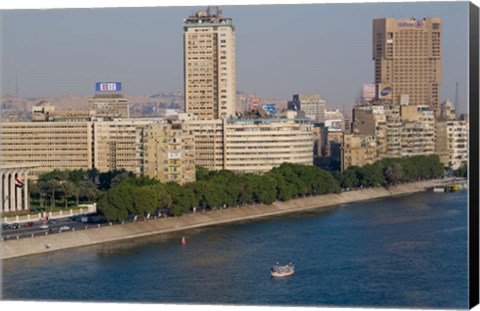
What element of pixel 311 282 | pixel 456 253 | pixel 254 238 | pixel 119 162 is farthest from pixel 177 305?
pixel 119 162

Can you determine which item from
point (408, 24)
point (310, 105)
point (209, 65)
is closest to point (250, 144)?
point (209, 65)

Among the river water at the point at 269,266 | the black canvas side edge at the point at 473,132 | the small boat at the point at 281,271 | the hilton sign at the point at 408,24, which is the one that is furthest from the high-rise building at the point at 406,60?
the black canvas side edge at the point at 473,132

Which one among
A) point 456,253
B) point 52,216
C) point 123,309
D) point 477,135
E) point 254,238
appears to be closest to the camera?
point 477,135

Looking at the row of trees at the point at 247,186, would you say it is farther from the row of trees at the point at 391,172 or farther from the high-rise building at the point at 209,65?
the high-rise building at the point at 209,65

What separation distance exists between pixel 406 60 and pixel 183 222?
3253 cm

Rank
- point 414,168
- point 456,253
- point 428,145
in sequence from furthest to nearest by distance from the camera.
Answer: point 428,145
point 414,168
point 456,253

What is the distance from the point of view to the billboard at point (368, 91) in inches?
1828

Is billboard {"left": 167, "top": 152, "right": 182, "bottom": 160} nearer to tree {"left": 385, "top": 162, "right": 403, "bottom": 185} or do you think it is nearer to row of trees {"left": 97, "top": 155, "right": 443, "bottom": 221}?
row of trees {"left": 97, "top": 155, "right": 443, "bottom": 221}

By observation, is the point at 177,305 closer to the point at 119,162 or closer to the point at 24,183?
the point at 24,183

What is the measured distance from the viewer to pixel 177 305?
50.5 feet

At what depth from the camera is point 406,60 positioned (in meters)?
57.6

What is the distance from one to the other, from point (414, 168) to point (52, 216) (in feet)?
41.7

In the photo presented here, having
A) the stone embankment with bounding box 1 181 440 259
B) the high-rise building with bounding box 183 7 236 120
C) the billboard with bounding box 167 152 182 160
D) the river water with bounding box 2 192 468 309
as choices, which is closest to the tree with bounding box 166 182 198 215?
the stone embankment with bounding box 1 181 440 259

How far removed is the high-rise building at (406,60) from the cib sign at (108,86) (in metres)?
17.7
